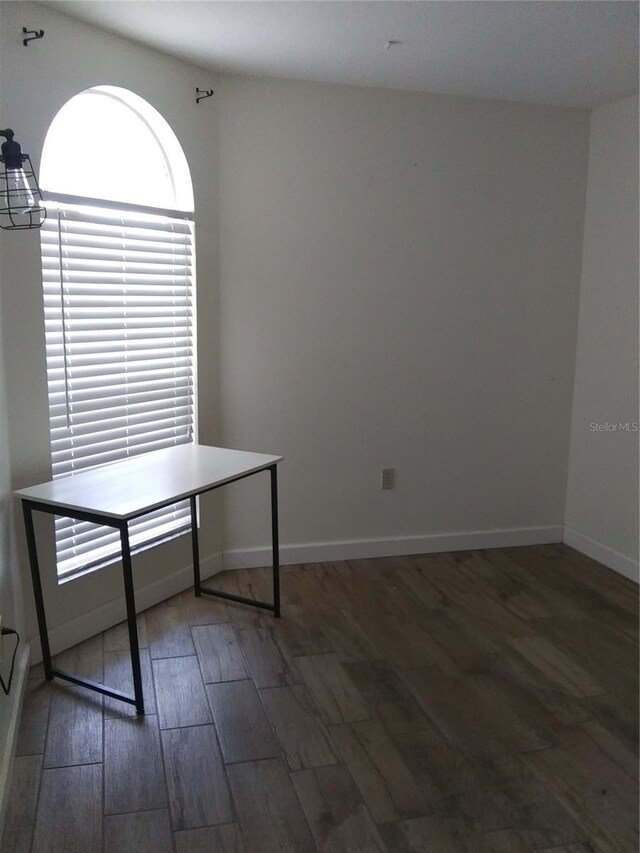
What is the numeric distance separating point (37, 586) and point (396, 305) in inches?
87.5

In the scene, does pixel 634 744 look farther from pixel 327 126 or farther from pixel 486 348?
pixel 327 126

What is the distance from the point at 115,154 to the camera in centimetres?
305

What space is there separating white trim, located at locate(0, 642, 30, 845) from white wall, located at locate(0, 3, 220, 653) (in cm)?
16

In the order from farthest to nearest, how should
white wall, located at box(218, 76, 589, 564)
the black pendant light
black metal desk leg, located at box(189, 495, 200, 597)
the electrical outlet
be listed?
1. the electrical outlet
2. white wall, located at box(218, 76, 589, 564)
3. black metal desk leg, located at box(189, 495, 200, 597)
4. the black pendant light

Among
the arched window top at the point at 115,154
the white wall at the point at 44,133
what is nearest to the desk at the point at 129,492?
the white wall at the point at 44,133

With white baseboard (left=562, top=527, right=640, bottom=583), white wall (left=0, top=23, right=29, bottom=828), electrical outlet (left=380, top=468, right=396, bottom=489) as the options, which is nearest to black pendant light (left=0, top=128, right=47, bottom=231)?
white wall (left=0, top=23, right=29, bottom=828)

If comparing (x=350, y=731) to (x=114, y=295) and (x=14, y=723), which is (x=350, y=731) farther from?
(x=114, y=295)

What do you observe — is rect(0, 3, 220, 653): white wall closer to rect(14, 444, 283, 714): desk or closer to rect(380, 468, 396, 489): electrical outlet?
rect(14, 444, 283, 714): desk

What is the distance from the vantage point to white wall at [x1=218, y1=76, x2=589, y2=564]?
11.5 ft

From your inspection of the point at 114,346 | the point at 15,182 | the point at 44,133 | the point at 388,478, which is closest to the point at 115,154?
the point at 44,133

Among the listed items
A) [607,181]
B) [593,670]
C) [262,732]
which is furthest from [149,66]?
[593,670]

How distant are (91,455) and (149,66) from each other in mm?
1661

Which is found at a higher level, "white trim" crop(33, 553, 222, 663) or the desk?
the desk

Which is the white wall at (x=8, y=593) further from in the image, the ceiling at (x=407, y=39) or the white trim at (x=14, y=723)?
the ceiling at (x=407, y=39)
